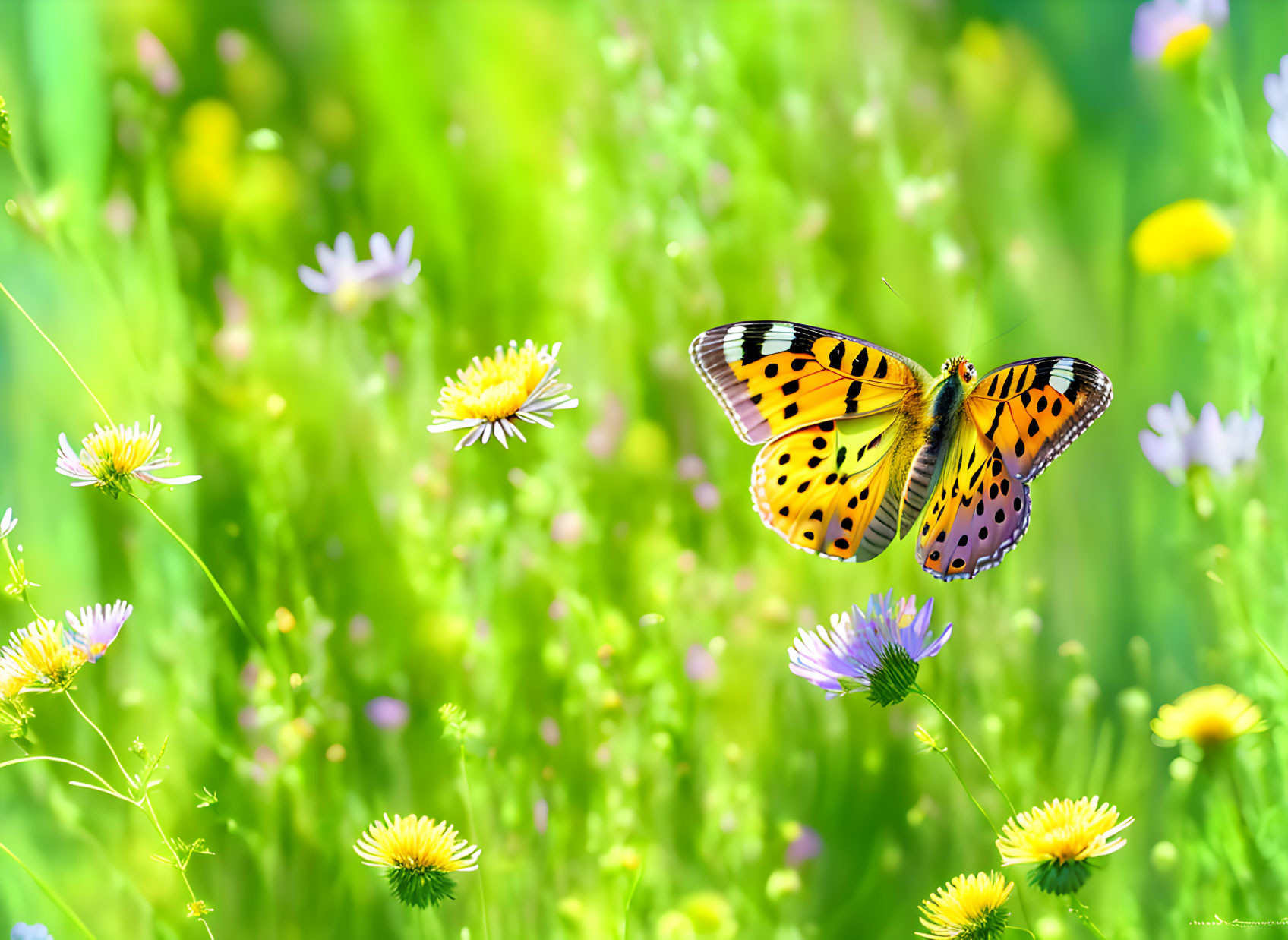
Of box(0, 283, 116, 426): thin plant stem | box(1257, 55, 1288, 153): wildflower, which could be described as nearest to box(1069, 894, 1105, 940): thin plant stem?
box(1257, 55, 1288, 153): wildflower

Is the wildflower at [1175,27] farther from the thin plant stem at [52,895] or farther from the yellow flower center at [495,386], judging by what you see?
the thin plant stem at [52,895]

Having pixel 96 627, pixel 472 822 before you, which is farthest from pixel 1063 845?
pixel 96 627

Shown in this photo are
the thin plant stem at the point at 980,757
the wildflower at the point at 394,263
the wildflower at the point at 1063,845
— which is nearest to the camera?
the wildflower at the point at 1063,845

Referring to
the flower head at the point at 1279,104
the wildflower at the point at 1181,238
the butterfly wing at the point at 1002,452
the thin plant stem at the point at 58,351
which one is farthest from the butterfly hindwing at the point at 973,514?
the thin plant stem at the point at 58,351

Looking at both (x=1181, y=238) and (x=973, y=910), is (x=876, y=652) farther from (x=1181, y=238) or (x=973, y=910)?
(x=1181, y=238)

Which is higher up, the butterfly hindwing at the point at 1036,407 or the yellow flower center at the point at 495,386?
the yellow flower center at the point at 495,386

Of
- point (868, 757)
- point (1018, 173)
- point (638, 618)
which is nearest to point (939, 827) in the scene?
point (868, 757)

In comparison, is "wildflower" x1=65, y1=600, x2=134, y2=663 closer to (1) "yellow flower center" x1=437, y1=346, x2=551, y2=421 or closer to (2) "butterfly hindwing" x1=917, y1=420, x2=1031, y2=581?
(1) "yellow flower center" x1=437, y1=346, x2=551, y2=421
